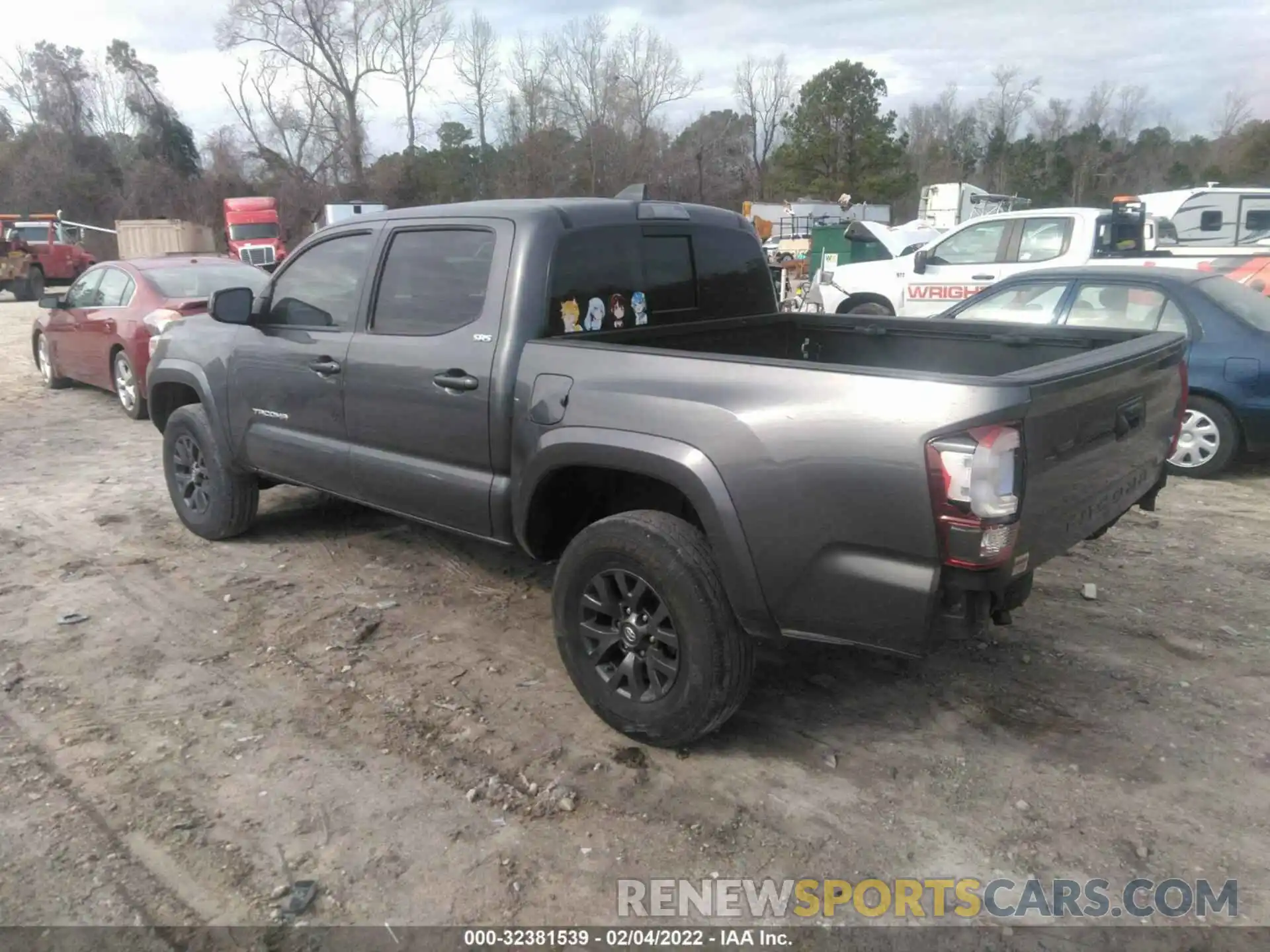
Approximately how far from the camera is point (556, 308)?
384cm

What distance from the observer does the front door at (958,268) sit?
10.5 meters

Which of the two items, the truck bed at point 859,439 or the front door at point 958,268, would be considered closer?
the truck bed at point 859,439

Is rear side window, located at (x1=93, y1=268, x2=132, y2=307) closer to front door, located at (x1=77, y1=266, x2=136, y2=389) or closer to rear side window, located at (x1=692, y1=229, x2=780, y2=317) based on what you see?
front door, located at (x1=77, y1=266, x2=136, y2=389)

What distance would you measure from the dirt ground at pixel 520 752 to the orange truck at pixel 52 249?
2619 centimetres

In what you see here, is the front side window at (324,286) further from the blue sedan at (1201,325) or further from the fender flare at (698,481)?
the blue sedan at (1201,325)

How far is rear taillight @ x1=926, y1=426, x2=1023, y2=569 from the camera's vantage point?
2.61 metres

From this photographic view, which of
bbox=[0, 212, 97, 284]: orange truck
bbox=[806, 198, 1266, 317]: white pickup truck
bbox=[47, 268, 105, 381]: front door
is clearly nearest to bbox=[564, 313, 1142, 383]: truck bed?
bbox=[806, 198, 1266, 317]: white pickup truck

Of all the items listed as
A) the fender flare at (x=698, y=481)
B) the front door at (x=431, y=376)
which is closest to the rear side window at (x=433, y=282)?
the front door at (x=431, y=376)

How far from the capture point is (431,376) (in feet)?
13.1

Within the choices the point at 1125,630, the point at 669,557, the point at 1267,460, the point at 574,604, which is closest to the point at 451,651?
the point at 574,604

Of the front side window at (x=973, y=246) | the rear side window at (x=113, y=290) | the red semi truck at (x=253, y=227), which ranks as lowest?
the rear side window at (x=113, y=290)

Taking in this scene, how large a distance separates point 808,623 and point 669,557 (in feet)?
1.68

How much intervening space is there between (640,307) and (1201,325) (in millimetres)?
4584

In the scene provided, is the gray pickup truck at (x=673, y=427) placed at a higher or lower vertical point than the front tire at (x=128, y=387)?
higher
